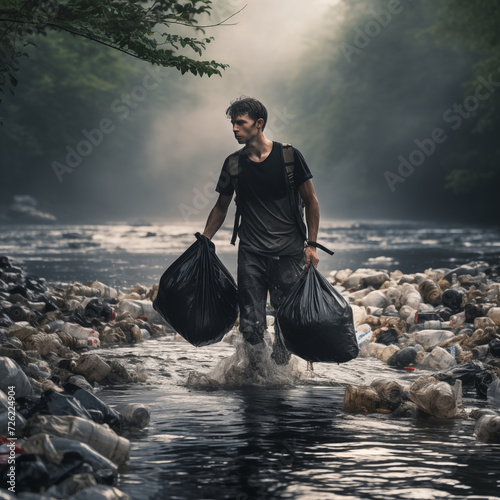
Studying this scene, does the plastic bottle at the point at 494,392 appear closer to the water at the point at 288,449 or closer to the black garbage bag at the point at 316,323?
the water at the point at 288,449

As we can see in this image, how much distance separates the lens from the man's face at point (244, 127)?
5.76 meters

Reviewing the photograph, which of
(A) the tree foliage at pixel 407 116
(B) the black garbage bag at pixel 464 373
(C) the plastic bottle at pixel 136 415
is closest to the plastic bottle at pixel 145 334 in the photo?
(B) the black garbage bag at pixel 464 373

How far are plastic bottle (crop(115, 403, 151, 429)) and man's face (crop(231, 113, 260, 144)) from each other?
1.90 metres

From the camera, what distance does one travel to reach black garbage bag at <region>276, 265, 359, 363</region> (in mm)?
5520

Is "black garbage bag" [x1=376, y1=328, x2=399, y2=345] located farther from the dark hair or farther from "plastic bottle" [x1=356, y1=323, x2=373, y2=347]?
the dark hair

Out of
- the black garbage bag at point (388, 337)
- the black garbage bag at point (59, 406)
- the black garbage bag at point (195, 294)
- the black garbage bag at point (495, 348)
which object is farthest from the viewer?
the black garbage bag at point (388, 337)

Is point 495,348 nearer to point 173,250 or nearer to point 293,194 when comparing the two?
point 293,194

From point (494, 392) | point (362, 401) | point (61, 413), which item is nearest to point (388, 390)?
point (362, 401)

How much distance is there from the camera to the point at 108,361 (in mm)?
6402

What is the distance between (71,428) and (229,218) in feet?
160

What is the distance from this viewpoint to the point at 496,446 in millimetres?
4418

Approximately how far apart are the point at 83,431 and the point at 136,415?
0.92 meters

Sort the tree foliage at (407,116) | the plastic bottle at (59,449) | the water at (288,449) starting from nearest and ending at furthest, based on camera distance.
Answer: the plastic bottle at (59,449), the water at (288,449), the tree foliage at (407,116)

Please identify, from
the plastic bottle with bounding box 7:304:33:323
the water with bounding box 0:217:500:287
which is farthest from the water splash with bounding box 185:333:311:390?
the water with bounding box 0:217:500:287
